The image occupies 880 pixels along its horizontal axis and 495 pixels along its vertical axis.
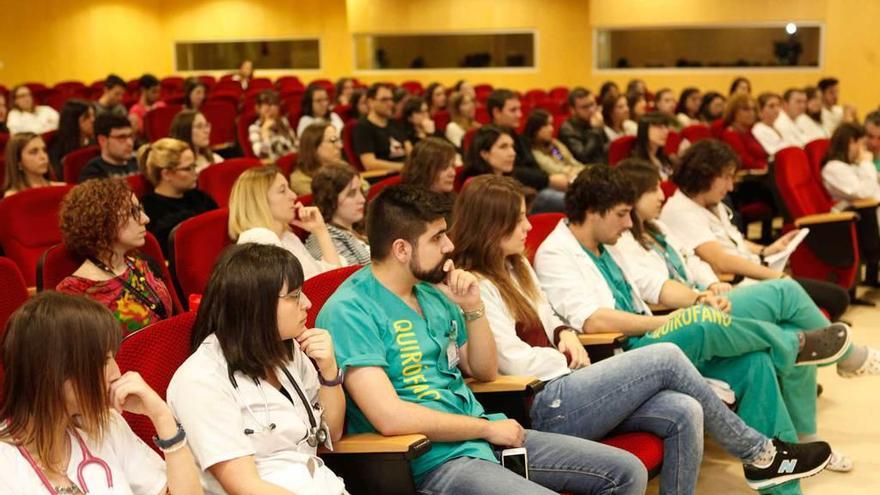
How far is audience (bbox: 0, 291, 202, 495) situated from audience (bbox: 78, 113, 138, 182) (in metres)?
4.00

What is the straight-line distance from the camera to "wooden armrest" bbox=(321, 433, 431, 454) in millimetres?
2514

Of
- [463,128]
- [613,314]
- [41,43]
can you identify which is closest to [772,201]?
[463,128]

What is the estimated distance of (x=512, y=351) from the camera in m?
3.20

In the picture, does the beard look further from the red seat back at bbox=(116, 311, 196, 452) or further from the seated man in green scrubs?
the red seat back at bbox=(116, 311, 196, 452)

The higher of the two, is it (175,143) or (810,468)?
(175,143)

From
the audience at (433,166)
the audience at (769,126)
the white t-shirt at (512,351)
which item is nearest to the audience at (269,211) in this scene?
the white t-shirt at (512,351)

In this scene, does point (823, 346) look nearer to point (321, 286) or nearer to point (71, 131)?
point (321, 286)

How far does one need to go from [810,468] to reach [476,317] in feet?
4.11

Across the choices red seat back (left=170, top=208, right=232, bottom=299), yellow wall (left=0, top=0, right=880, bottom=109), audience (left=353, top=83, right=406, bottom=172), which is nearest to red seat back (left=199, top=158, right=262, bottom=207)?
red seat back (left=170, top=208, right=232, bottom=299)

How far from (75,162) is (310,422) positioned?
445 centimetres

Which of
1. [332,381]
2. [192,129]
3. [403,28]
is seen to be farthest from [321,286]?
[403,28]

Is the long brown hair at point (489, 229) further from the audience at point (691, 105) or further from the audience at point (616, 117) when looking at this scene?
the audience at point (691, 105)

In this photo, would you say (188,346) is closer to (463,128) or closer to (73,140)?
(73,140)

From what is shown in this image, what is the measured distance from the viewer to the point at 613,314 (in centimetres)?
367
